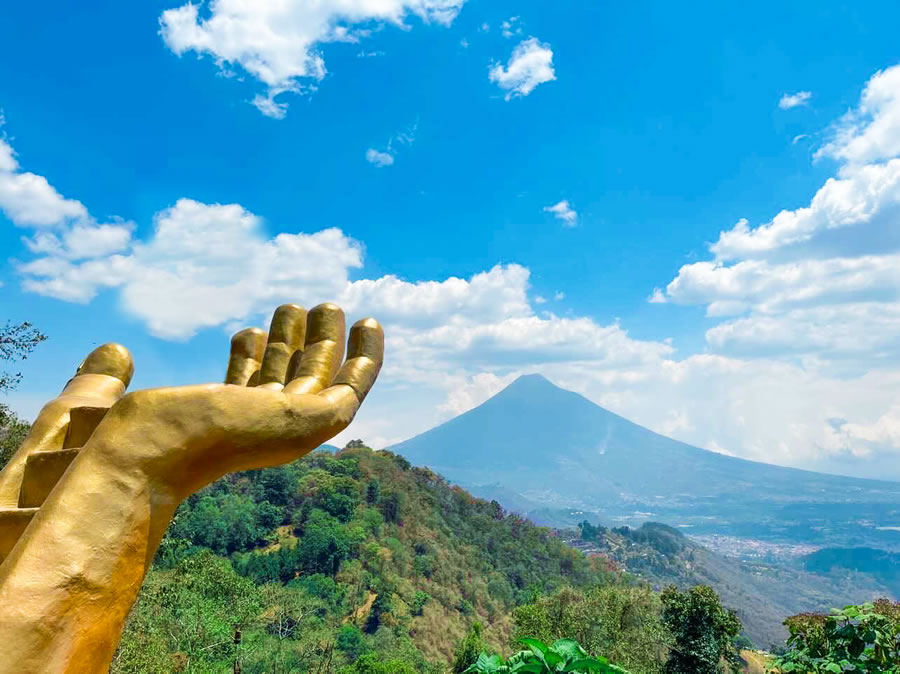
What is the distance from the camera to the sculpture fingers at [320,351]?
3921mm

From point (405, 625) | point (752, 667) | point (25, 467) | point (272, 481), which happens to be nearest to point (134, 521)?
point (25, 467)

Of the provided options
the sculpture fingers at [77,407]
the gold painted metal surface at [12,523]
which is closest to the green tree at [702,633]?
the sculpture fingers at [77,407]

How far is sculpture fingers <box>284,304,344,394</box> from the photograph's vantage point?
3.92 metres

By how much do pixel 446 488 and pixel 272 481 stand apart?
84.0ft

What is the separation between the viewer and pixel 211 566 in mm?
31406

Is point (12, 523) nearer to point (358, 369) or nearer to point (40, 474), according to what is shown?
point (40, 474)

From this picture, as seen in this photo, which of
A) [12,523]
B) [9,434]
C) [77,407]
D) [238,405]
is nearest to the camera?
[12,523]

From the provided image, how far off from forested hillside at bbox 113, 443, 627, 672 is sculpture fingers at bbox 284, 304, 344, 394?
1387 cm

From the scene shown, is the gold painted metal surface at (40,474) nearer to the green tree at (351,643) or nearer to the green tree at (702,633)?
the green tree at (702,633)

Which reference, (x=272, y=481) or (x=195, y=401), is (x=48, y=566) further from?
(x=272, y=481)


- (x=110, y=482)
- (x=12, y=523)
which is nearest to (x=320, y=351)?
(x=110, y=482)

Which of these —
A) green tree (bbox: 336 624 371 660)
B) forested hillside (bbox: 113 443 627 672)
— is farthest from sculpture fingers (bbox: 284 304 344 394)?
green tree (bbox: 336 624 371 660)

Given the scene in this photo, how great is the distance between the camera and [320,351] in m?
4.10

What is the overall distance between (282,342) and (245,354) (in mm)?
452
